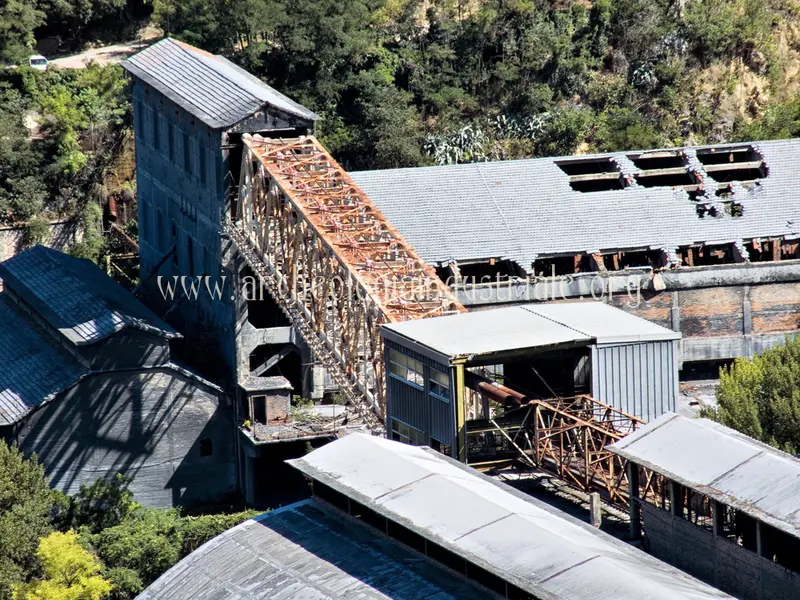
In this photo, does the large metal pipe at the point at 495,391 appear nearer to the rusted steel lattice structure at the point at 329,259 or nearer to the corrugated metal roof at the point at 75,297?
the rusted steel lattice structure at the point at 329,259

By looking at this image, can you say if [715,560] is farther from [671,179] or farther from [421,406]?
[671,179]

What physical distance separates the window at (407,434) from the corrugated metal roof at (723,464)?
7.39m

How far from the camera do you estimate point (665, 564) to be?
36.0 meters

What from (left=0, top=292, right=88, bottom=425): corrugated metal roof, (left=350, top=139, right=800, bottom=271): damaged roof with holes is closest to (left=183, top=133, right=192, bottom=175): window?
(left=350, top=139, right=800, bottom=271): damaged roof with holes

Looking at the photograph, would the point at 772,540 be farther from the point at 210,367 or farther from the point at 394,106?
the point at 394,106

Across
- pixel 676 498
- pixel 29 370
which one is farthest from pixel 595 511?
pixel 29 370

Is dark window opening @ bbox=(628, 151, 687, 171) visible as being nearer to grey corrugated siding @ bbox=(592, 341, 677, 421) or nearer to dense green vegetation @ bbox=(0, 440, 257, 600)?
dense green vegetation @ bbox=(0, 440, 257, 600)

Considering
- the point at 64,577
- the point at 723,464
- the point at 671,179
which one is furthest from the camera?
the point at 671,179

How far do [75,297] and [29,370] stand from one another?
3538 mm

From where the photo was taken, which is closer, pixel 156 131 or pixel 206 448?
pixel 206 448

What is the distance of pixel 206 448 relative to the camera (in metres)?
61.1

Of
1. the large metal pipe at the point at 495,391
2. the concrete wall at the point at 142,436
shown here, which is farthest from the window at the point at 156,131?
the large metal pipe at the point at 495,391

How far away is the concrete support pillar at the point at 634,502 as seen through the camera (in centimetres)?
3875

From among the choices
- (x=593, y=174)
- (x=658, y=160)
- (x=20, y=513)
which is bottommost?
(x=20, y=513)
